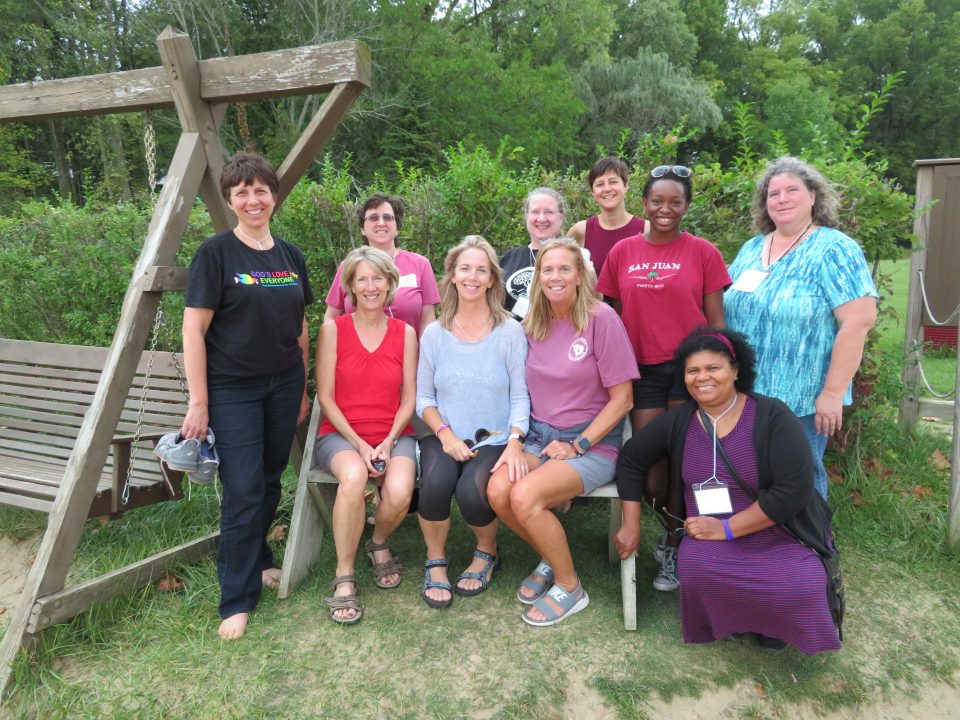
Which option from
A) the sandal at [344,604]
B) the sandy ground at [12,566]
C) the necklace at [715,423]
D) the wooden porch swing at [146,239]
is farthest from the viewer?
the sandy ground at [12,566]

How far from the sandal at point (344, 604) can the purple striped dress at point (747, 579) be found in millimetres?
1494

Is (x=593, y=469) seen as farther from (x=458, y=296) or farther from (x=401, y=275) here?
(x=401, y=275)

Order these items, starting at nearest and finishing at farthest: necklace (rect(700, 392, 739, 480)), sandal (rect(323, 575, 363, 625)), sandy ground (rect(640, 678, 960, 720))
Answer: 1. sandy ground (rect(640, 678, 960, 720))
2. necklace (rect(700, 392, 739, 480))
3. sandal (rect(323, 575, 363, 625))

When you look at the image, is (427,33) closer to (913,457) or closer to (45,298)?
(45,298)

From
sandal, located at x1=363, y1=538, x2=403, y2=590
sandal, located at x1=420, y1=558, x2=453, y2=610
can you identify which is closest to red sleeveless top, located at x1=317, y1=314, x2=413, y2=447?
sandal, located at x1=363, y1=538, x2=403, y2=590

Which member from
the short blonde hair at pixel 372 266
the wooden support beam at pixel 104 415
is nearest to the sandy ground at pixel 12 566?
the wooden support beam at pixel 104 415

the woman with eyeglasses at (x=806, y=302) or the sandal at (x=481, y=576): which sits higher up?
the woman with eyeglasses at (x=806, y=302)

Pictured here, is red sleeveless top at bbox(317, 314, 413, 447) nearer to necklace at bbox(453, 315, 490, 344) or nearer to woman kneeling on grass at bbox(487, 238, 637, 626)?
necklace at bbox(453, 315, 490, 344)

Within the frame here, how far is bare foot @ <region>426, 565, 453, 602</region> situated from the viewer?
3.04m

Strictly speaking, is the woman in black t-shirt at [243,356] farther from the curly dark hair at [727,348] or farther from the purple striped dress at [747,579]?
the purple striped dress at [747,579]

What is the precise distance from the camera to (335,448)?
319 cm

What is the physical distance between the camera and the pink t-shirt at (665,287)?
115 inches

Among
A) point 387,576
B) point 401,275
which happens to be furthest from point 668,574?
point 401,275

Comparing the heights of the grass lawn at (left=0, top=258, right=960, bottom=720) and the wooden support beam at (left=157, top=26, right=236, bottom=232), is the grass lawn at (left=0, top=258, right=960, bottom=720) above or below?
below
